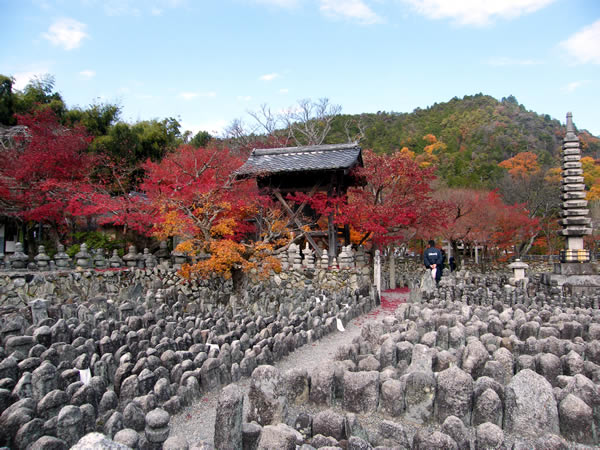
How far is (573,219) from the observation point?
1236 cm

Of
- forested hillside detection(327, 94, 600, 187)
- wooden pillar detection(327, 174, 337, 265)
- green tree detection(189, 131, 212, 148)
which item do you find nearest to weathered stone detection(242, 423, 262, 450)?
wooden pillar detection(327, 174, 337, 265)

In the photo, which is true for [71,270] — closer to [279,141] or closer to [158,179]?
[158,179]

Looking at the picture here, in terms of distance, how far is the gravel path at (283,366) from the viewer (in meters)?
3.65

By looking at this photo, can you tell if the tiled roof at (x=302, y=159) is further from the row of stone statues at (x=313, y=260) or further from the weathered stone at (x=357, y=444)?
the weathered stone at (x=357, y=444)

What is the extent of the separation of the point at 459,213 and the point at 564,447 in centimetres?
1942

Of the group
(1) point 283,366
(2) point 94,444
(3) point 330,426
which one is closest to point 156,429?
(2) point 94,444

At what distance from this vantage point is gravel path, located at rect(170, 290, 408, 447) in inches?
144

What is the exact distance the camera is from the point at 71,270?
10.3 m

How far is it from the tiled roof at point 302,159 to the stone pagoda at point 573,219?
6474mm

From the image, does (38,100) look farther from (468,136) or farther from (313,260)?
(468,136)

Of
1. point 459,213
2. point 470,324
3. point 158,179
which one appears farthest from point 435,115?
point 470,324

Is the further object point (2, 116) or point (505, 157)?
point (505, 157)

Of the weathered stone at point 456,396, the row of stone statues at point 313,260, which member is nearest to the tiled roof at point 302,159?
the row of stone statues at point 313,260

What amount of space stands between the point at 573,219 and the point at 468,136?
114 ft
